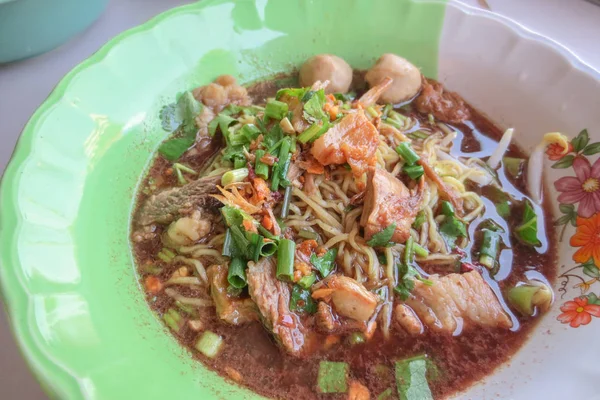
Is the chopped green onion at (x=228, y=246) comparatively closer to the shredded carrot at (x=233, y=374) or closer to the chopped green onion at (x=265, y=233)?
the chopped green onion at (x=265, y=233)

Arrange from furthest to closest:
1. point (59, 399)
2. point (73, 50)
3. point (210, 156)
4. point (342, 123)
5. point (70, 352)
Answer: point (73, 50), point (210, 156), point (342, 123), point (70, 352), point (59, 399)

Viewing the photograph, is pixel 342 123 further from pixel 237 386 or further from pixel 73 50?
pixel 73 50

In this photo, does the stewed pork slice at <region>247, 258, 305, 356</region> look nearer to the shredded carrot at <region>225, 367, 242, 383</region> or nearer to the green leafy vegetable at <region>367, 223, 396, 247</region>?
the shredded carrot at <region>225, 367, 242, 383</region>

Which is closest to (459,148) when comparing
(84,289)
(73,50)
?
(84,289)

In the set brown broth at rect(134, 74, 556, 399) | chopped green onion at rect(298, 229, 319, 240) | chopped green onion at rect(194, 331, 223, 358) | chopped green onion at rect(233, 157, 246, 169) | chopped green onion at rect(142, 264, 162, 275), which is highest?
chopped green onion at rect(233, 157, 246, 169)

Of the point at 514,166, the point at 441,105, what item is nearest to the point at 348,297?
the point at 514,166

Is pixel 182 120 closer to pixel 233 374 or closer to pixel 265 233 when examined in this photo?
pixel 265 233

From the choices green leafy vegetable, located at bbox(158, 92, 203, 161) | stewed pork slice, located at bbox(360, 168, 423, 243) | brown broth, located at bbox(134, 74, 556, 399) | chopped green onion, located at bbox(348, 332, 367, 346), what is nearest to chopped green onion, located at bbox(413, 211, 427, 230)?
stewed pork slice, located at bbox(360, 168, 423, 243)
